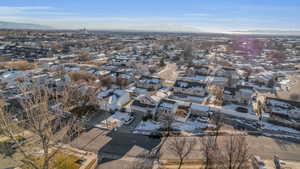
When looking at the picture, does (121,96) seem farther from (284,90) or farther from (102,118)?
(284,90)

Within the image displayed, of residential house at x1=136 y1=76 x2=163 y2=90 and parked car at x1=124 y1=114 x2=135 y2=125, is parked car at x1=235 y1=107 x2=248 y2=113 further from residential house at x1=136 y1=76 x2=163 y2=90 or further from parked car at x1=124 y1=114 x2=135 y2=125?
parked car at x1=124 y1=114 x2=135 y2=125

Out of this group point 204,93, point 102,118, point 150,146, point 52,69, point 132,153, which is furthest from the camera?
point 52,69

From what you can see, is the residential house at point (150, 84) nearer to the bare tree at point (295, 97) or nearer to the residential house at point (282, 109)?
the residential house at point (282, 109)

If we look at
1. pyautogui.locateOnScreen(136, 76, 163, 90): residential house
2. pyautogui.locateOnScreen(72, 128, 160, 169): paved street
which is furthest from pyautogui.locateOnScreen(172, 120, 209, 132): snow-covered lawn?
pyautogui.locateOnScreen(136, 76, 163, 90): residential house

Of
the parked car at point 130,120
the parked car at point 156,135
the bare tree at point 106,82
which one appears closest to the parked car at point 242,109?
the parked car at point 156,135

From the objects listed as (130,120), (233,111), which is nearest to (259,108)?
(233,111)

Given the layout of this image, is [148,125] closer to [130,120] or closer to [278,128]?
[130,120]

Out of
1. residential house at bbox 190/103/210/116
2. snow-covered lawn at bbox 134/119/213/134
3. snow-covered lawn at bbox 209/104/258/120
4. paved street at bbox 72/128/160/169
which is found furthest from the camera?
residential house at bbox 190/103/210/116

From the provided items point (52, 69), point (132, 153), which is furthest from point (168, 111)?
point (52, 69)
